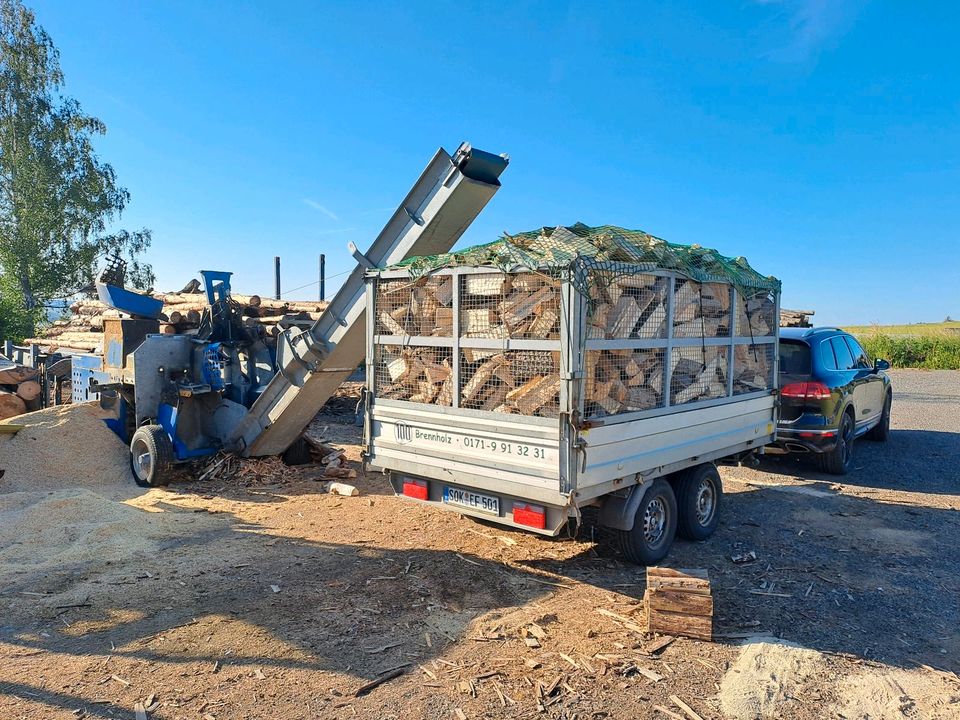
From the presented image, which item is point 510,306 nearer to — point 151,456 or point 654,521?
point 654,521

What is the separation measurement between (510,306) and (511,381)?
0.56 m

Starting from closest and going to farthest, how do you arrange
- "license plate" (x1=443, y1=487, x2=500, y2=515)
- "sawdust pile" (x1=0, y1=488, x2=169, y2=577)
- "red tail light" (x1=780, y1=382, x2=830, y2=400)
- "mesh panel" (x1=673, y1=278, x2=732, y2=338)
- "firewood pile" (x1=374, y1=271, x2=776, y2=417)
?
1. "firewood pile" (x1=374, y1=271, x2=776, y2=417)
2. "license plate" (x1=443, y1=487, x2=500, y2=515)
3. "mesh panel" (x1=673, y1=278, x2=732, y2=338)
4. "sawdust pile" (x1=0, y1=488, x2=169, y2=577)
5. "red tail light" (x1=780, y1=382, x2=830, y2=400)

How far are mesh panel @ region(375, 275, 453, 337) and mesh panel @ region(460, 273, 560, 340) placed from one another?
0.65 ft

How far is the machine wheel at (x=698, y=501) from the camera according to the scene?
5.78m

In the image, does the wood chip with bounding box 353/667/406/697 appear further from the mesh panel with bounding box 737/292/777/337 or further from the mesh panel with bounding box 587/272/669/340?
the mesh panel with bounding box 737/292/777/337

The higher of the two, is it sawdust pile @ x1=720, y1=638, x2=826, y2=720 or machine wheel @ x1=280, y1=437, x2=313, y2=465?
machine wheel @ x1=280, y1=437, x2=313, y2=465

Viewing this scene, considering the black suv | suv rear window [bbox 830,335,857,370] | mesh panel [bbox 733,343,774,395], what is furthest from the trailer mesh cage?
suv rear window [bbox 830,335,857,370]

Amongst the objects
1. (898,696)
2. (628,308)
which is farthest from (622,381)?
(898,696)

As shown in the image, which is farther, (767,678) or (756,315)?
(756,315)

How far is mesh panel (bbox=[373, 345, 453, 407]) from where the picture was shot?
5.09 m

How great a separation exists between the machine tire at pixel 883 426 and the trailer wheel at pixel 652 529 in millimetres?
7162

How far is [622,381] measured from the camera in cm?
475

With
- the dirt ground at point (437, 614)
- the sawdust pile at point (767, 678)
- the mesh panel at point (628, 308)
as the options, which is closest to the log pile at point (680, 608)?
the dirt ground at point (437, 614)

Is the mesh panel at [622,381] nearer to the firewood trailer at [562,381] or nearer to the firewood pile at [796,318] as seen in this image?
the firewood trailer at [562,381]
